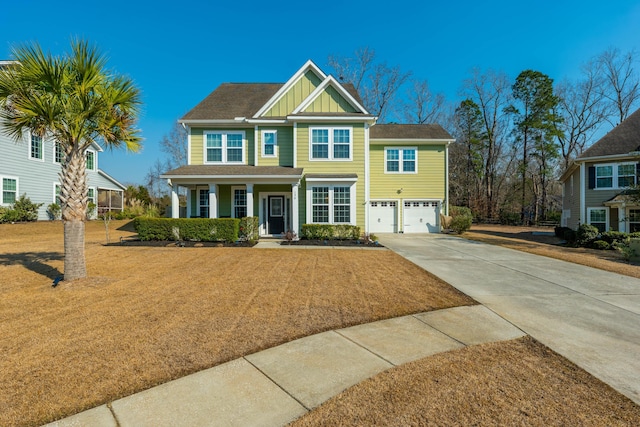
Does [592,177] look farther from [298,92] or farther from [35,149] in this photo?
[35,149]

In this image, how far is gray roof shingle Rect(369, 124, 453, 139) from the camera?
63.7 feet

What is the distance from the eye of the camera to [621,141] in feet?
59.0

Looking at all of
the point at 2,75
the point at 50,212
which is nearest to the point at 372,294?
the point at 2,75

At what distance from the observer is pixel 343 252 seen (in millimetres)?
11523

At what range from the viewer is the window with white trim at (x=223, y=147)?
1700cm

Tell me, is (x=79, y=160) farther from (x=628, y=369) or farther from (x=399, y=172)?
(x=399, y=172)

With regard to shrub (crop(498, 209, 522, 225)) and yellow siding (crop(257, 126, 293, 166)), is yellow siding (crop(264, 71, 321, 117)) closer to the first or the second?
yellow siding (crop(257, 126, 293, 166))

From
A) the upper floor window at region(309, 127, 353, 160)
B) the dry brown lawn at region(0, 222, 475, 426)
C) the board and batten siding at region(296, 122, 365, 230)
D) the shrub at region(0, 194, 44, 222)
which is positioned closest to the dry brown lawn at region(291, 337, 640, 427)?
the dry brown lawn at region(0, 222, 475, 426)

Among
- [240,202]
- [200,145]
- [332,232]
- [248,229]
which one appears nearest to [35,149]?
[200,145]

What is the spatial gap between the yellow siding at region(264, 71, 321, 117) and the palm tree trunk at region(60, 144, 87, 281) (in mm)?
11540

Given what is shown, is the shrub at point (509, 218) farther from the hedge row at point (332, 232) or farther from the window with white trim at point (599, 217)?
the hedge row at point (332, 232)

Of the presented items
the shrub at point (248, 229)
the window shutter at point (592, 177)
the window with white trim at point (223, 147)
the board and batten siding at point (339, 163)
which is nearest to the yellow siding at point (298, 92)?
the board and batten siding at point (339, 163)

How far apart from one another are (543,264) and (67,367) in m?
11.7

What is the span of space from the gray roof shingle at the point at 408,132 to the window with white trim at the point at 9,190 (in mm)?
23188
